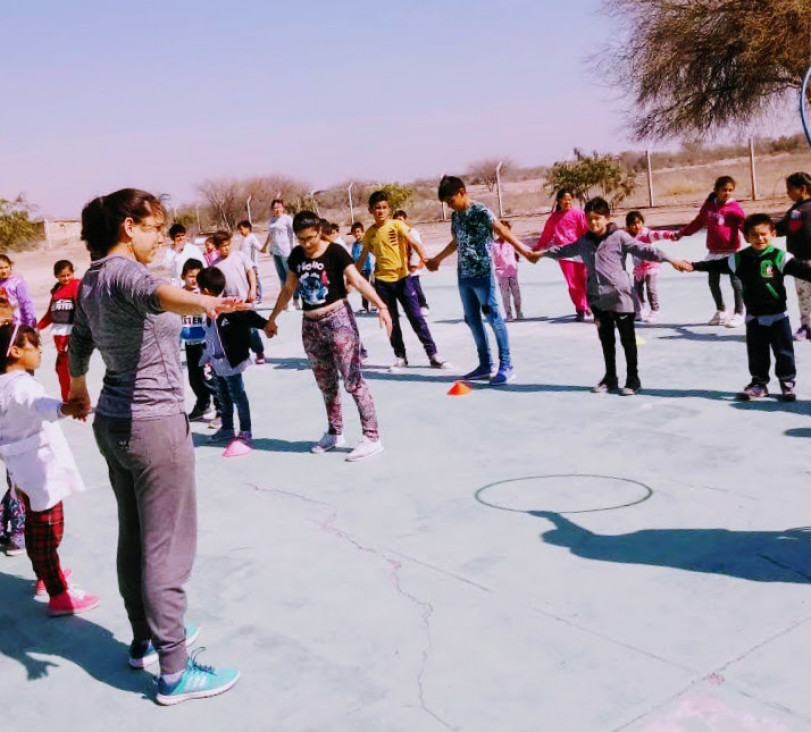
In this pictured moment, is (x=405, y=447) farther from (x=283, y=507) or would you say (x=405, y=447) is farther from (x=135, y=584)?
(x=135, y=584)

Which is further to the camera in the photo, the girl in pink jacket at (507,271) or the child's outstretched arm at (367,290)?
the girl in pink jacket at (507,271)

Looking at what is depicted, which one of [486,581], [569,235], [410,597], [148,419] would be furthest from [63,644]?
[569,235]

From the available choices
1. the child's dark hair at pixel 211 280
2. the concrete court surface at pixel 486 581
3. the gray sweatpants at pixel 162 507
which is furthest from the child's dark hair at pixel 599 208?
the gray sweatpants at pixel 162 507

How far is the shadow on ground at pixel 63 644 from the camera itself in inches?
159

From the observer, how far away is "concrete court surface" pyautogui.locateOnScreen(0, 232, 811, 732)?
3557 mm

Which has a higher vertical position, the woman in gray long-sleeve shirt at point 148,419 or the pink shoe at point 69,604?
the woman in gray long-sleeve shirt at point 148,419

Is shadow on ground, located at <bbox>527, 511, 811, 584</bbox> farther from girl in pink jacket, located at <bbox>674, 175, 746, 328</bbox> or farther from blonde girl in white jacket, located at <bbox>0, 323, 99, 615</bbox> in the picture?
girl in pink jacket, located at <bbox>674, 175, 746, 328</bbox>

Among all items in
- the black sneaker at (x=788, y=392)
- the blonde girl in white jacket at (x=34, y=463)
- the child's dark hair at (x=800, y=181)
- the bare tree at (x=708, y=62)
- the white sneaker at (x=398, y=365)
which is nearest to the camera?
the blonde girl in white jacket at (x=34, y=463)

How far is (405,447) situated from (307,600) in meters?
2.66

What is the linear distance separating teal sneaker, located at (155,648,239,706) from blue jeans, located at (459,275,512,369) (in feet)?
18.1

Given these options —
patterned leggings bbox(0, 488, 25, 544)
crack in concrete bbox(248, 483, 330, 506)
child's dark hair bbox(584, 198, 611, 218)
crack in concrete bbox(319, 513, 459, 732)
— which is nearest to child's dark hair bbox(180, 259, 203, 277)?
crack in concrete bbox(248, 483, 330, 506)

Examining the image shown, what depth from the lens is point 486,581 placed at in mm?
4562

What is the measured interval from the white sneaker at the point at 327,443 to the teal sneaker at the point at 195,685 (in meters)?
3.37

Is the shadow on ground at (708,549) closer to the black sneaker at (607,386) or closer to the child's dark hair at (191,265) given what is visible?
the black sneaker at (607,386)
